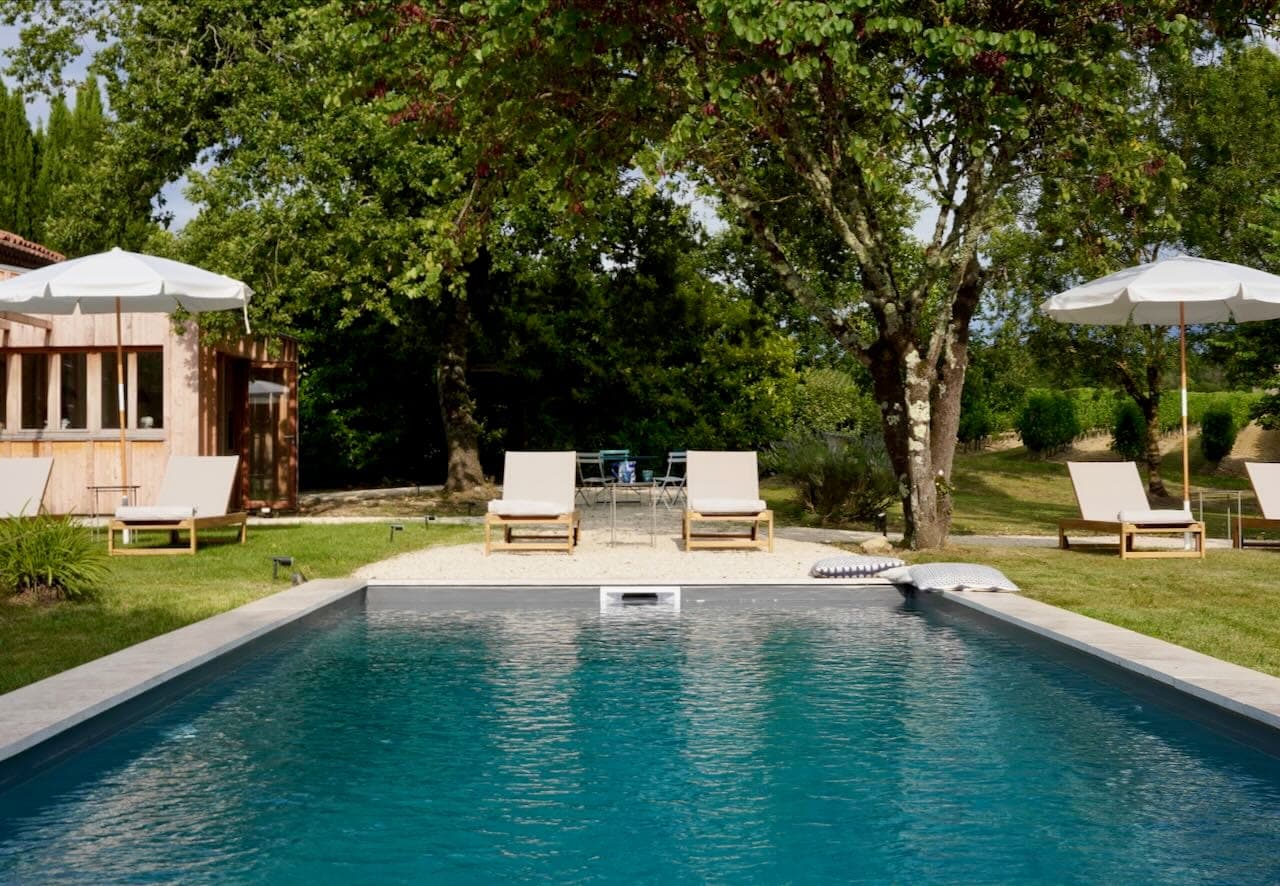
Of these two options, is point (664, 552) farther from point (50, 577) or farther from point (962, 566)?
point (50, 577)

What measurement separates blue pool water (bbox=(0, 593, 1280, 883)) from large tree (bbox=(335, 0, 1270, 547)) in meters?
5.00

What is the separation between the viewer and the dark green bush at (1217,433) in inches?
1064

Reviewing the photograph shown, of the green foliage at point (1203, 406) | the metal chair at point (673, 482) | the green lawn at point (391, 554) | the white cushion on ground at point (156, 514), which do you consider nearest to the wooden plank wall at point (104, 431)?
the green lawn at point (391, 554)

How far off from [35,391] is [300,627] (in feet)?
34.1

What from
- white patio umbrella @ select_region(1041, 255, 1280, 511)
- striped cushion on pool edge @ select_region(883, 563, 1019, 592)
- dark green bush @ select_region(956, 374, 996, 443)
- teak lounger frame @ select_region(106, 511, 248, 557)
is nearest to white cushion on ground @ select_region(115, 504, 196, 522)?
teak lounger frame @ select_region(106, 511, 248, 557)

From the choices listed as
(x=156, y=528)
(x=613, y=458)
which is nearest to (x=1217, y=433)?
(x=613, y=458)

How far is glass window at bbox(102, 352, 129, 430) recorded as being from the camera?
16484 mm

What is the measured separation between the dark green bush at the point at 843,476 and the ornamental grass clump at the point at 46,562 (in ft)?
33.0

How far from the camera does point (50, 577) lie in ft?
28.9

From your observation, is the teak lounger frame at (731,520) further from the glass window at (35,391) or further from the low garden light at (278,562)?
the glass window at (35,391)

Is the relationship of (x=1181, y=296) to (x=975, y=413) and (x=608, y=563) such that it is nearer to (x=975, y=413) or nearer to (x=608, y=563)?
(x=608, y=563)

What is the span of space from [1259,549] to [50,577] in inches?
465

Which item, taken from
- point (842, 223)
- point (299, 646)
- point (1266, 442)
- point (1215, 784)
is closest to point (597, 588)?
point (299, 646)

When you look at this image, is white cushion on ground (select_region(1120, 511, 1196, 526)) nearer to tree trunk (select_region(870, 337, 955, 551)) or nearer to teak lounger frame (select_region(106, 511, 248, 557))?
tree trunk (select_region(870, 337, 955, 551))
